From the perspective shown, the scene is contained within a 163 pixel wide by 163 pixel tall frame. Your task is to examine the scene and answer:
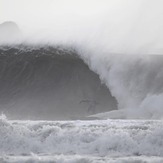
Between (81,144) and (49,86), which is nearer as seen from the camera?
(81,144)

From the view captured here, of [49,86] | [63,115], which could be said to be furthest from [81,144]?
[49,86]

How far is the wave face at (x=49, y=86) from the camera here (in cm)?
3284

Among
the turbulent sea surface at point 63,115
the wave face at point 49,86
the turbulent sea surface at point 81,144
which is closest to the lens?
the turbulent sea surface at point 81,144

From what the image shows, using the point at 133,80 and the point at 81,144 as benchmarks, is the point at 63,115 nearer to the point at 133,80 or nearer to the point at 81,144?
the point at 133,80

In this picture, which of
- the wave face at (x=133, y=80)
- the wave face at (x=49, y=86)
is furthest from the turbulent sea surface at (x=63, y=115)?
the wave face at (x=133, y=80)

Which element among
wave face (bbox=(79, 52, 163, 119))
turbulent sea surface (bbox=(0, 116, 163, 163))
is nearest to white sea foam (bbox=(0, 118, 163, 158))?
turbulent sea surface (bbox=(0, 116, 163, 163))

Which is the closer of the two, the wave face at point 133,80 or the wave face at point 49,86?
the wave face at point 133,80

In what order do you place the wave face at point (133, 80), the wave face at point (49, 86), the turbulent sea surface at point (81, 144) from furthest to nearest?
the wave face at point (49, 86) < the wave face at point (133, 80) < the turbulent sea surface at point (81, 144)

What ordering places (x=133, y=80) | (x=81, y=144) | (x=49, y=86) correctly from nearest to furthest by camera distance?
(x=81, y=144), (x=133, y=80), (x=49, y=86)

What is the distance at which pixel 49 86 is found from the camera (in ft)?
118

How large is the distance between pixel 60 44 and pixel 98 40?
3173 millimetres

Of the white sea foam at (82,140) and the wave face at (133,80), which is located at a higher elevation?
the wave face at (133,80)

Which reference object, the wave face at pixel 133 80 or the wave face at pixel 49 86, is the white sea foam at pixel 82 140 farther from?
the wave face at pixel 49 86

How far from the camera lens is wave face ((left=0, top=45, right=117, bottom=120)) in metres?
32.8
